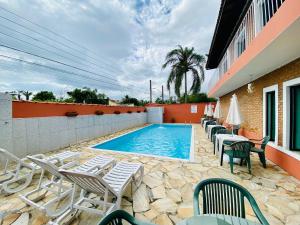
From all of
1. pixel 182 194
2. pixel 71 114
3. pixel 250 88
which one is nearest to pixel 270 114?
pixel 250 88

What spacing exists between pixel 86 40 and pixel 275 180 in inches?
582

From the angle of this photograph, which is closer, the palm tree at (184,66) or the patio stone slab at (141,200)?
the patio stone slab at (141,200)

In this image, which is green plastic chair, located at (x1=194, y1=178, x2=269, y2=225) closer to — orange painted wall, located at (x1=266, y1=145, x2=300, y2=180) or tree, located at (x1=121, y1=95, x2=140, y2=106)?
orange painted wall, located at (x1=266, y1=145, x2=300, y2=180)

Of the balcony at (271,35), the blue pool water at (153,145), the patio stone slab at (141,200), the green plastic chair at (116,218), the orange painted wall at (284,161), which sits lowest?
the blue pool water at (153,145)

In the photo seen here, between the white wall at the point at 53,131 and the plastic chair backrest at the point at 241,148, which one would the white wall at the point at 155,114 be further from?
the plastic chair backrest at the point at 241,148

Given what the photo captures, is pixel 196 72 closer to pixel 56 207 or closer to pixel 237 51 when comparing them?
pixel 237 51

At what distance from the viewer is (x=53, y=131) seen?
7422 mm

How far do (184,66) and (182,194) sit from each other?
19.1m

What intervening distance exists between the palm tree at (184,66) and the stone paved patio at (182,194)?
1589 centimetres

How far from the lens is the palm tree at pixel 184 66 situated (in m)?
20.4

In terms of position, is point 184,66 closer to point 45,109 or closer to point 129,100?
point 129,100

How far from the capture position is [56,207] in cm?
312

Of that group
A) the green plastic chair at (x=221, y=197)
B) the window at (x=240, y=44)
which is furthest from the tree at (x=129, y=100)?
the green plastic chair at (x=221, y=197)

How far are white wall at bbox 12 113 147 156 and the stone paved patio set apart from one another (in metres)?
2.94
